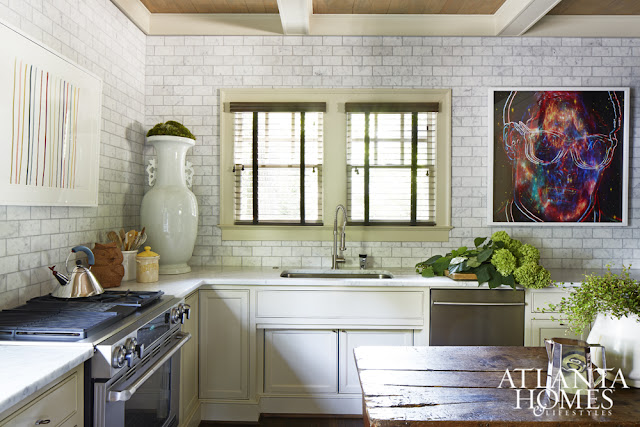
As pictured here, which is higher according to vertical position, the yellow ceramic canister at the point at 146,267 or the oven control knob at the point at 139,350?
the yellow ceramic canister at the point at 146,267

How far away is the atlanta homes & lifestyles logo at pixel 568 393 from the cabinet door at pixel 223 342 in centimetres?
198

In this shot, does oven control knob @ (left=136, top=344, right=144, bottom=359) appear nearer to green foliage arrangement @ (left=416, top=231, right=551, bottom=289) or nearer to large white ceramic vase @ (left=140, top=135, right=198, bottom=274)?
large white ceramic vase @ (left=140, top=135, right=198, bottom=274)

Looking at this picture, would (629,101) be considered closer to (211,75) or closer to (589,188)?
(589,188)

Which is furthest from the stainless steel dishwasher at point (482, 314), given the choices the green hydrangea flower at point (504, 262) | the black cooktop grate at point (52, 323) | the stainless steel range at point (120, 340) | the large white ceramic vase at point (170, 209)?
the black cooktop grate at point (52, 323)

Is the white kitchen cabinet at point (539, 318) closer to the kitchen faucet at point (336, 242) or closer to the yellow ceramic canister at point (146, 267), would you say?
the kitchen faucet at point (336, 242)

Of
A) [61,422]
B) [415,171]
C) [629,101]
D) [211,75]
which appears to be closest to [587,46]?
[629,101]

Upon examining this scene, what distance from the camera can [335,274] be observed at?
3.53 m

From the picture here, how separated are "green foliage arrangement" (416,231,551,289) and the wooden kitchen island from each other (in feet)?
4.00

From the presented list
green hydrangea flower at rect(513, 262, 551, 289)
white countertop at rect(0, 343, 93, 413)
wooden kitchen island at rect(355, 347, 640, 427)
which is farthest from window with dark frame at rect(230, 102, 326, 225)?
white countertop at rect(0, 343, 93, 413)

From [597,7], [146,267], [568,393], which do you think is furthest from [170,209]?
[597,7]

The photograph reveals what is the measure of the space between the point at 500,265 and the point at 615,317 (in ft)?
4.94

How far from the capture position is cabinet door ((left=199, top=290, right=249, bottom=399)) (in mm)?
3094

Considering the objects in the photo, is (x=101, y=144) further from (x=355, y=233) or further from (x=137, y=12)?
(x=355, y=233)

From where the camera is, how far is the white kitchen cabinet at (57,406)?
1.30 metres
